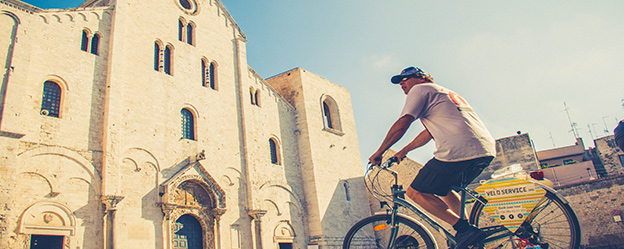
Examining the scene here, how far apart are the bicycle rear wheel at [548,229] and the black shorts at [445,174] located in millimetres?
482

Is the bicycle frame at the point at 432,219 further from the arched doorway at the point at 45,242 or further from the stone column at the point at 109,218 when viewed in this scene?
the arched doorway at the point at 45,242

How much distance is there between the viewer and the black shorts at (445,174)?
150 inches

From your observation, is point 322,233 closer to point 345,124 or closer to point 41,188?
point 345,124

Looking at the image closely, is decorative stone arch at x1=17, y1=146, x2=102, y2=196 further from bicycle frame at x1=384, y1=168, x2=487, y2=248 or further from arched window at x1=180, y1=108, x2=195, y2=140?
bicycle frame at x1=384, y1=168, x2=487, y2=248

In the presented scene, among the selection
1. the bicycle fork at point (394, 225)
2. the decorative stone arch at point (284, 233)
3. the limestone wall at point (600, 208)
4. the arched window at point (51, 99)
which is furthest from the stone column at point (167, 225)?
the limestone wall at point (600, 208)

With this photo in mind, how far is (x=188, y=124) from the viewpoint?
15594mm

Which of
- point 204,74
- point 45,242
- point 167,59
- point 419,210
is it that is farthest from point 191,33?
point 419,210

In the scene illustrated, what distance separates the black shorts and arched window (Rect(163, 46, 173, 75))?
44.0 ft

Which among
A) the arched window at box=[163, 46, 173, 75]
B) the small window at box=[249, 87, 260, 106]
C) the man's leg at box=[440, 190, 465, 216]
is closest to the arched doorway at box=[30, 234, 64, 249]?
the arched window at box=[163, 46, 173, 75]

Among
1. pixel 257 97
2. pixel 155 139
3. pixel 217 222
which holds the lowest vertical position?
pixel 217 222

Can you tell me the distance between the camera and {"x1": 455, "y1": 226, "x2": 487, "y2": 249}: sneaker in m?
3.72

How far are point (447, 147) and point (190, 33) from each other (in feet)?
50.1

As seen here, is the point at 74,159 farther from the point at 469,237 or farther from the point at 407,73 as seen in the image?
the point at 469,237

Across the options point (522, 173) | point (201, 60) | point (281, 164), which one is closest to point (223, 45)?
point (201, 60)
